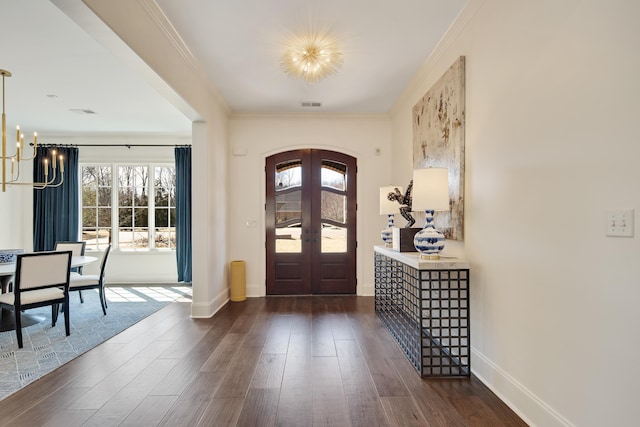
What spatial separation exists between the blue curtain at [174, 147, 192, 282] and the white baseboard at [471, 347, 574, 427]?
529 centimetres

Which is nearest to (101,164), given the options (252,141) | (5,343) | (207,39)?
(252,141)

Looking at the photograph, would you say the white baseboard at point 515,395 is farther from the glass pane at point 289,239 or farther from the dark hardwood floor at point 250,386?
the glass pane at point 289,239

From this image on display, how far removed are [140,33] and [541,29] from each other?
8.76ft

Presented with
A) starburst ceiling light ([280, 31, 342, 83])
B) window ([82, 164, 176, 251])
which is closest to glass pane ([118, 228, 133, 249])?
window ([82, 164, 176, 251])

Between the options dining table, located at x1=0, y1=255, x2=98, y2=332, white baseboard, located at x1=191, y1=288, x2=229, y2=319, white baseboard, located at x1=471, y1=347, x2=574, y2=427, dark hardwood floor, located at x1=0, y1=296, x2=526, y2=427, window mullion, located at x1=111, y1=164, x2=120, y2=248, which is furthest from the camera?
window mullion, located at x1=111, y1=164, x2=120, y2=248

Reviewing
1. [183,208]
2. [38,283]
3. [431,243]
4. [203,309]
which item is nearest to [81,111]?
[183,208]

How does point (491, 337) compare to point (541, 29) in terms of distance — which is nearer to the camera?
point (541, 29)

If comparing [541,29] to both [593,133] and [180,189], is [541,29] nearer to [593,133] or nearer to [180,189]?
[593,133]

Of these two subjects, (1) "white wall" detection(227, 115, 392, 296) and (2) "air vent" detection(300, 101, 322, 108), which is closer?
(2) "air vent" detection(300, 101, 322, 108)

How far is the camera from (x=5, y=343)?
3.48 m

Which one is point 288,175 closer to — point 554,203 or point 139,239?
point 139,239

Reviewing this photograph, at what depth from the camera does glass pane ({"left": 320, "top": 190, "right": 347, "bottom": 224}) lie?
5594 mm

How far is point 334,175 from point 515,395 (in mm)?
3968

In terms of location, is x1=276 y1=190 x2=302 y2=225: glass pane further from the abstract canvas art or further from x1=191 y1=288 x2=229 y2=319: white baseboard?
the abstract canvas art
